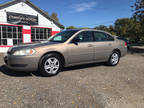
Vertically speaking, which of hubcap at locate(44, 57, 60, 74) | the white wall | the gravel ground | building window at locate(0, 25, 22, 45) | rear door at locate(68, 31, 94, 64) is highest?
the white wall

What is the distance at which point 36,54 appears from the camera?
3.48 meters

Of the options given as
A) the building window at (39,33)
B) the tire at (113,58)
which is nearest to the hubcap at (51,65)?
the tire at (113,58)

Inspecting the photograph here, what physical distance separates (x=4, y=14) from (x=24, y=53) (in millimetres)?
9390

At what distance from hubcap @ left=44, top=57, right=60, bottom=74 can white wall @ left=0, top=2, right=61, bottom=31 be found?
9.35 meters

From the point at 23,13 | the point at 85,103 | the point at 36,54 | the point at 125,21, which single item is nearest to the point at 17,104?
the point at 85,103

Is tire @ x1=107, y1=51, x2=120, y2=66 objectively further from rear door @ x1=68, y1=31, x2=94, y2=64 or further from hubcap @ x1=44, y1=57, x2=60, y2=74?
hubcap @ x1=44, y1=57, x2=60, y2=74

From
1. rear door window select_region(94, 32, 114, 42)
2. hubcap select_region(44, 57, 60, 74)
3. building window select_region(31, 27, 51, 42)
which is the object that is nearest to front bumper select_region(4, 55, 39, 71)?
hubcap select_region(44, 57, 60, 74)

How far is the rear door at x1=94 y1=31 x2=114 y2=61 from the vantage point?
4.70 metres

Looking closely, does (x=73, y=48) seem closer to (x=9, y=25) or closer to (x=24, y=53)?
(x=24, y=53)

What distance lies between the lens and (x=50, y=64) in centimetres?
374

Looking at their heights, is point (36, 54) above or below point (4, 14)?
below

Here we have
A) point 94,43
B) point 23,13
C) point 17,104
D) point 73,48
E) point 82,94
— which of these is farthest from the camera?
point 23,13

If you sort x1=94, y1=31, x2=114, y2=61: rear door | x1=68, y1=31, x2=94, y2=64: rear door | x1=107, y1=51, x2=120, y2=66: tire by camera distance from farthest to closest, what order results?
x1=107, y1=51, x2=120, y2=66: tire → x1=94, y1=31, x2=114, y2=61: rear door → x1=68, y1=31, x2=94, y2=64: rear door

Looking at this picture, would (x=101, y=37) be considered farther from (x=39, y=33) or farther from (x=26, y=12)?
(x=26, y=12)
